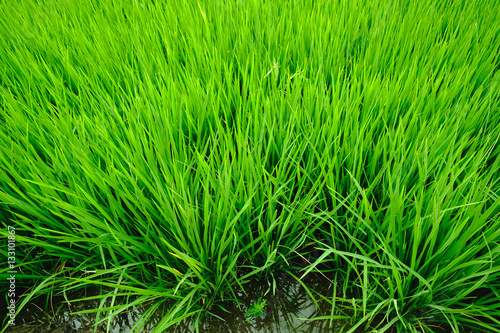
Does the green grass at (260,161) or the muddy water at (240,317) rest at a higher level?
the green grass at (260,161)

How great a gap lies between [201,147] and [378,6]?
4.19ft

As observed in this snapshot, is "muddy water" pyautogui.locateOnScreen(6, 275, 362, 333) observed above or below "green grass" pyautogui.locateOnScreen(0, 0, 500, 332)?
below

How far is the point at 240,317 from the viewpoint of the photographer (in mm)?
761

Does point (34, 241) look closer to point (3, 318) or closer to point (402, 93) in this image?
point (3, 318)

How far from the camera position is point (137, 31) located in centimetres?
129

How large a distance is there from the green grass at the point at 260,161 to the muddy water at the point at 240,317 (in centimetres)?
4

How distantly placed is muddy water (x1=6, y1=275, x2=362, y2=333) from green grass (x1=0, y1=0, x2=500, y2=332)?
41 millimetres

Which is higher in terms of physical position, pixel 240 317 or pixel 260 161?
pixel 260 161

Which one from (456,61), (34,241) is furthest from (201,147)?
(456,61)

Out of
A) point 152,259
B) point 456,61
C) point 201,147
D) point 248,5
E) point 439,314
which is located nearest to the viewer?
point 439,314

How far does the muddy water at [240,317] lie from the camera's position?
742 millimetres

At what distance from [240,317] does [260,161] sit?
0.39 m

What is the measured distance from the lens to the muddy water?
29.2 inches

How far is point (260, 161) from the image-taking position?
81cm
